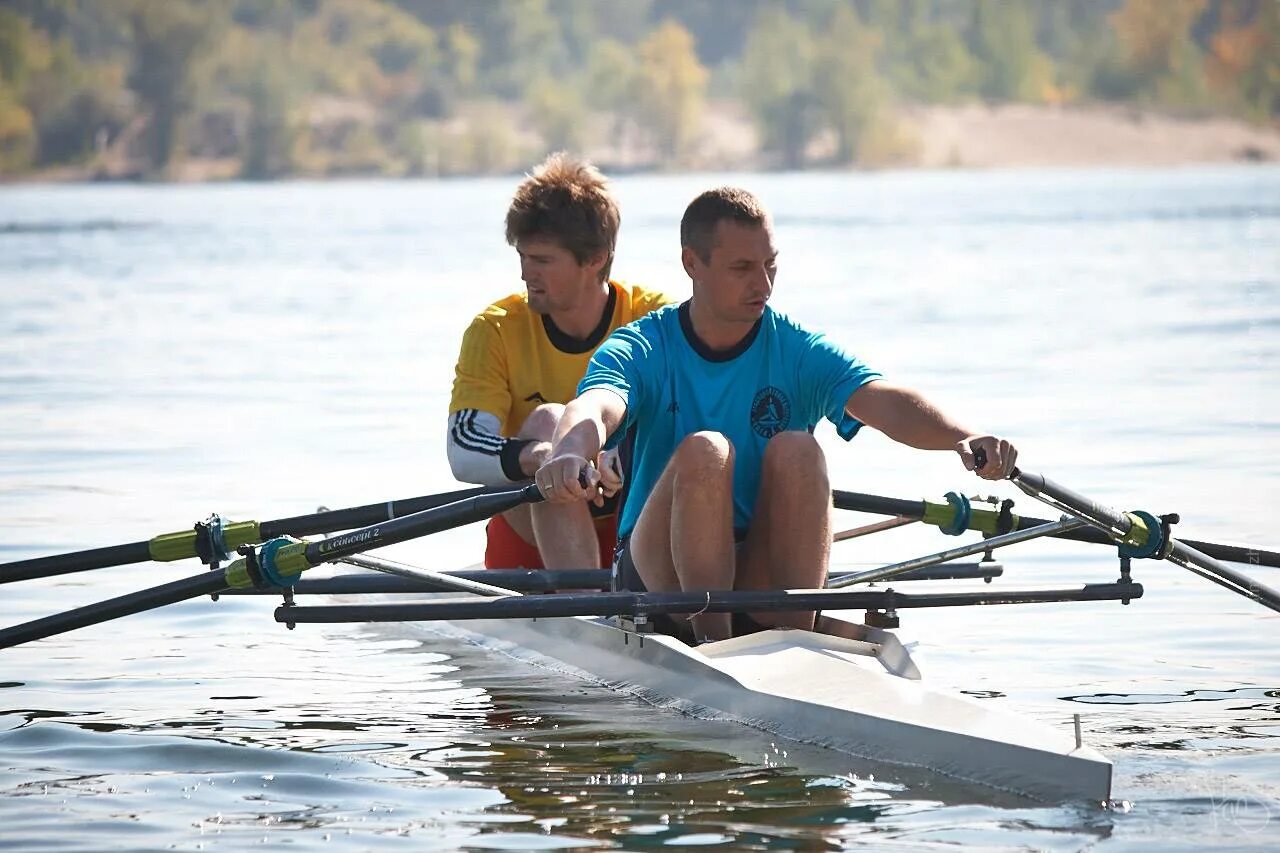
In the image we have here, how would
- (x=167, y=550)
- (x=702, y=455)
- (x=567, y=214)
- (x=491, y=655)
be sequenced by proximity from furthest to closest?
(x=491, y=655), (x=567, y=214), (x=167, y=550), (x=702, y=455)

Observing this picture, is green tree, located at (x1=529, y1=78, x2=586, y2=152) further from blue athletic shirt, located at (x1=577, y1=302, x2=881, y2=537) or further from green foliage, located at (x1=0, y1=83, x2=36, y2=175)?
blue athletic shirt, located at (x1=577, y1=302, x2=881, y2=537)

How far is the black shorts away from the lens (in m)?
6.53

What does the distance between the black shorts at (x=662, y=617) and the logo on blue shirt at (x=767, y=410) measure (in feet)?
1.92

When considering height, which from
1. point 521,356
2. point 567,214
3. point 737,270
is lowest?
point 521,356

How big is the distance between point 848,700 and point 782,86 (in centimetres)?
9818

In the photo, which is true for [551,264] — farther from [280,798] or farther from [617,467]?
[280,798]

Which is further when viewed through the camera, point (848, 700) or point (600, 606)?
point (600, 606)

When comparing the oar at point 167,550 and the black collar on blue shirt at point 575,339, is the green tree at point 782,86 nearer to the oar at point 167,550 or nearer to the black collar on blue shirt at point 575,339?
the black collar on blue shirt at point 575,339

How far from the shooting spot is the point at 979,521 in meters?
7.13

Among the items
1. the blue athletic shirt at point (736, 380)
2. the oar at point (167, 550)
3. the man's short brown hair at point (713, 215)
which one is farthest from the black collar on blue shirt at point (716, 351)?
the oar at point (167, 550)

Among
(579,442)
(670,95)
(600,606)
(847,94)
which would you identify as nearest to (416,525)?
(600,606)

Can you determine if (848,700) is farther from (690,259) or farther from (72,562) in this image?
(72,562)

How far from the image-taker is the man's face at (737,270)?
20.2 ft

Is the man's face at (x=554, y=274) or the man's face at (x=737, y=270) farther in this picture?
the man's face at (x=554, y=274)
